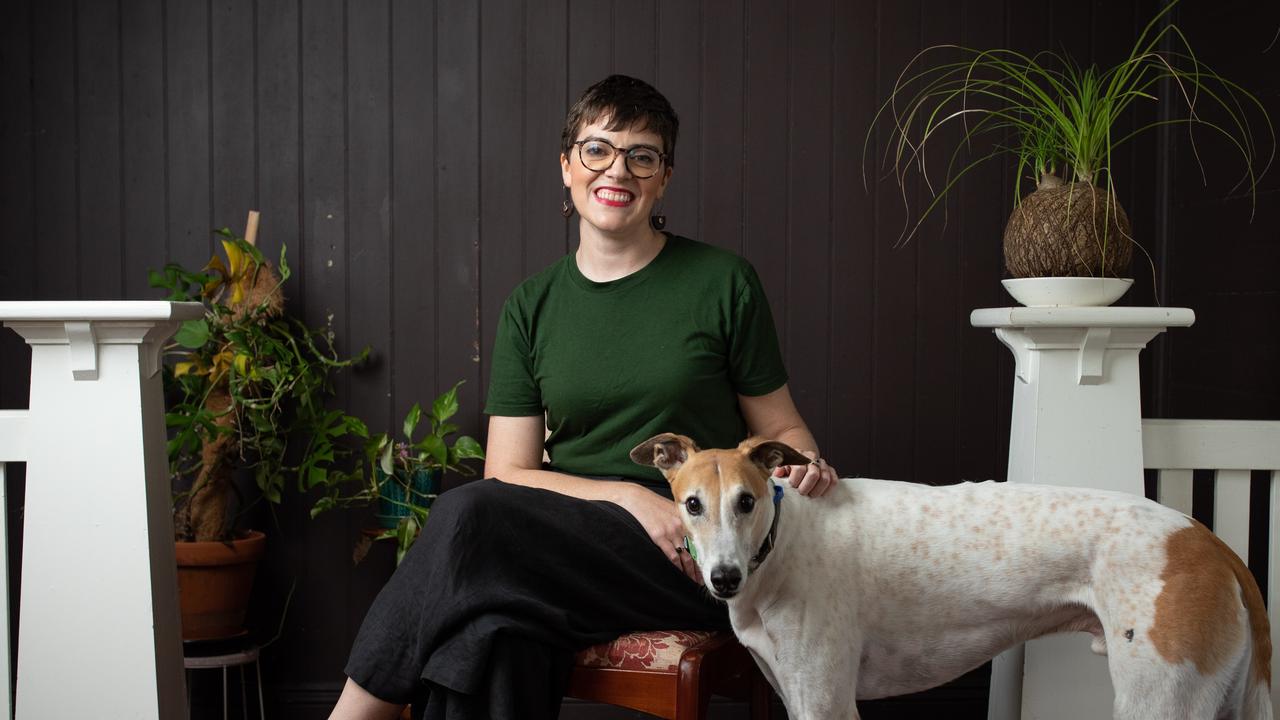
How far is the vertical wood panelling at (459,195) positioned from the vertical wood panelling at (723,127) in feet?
1.93

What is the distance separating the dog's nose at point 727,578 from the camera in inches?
58.9

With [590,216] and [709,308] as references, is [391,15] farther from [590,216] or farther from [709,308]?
[709,308]

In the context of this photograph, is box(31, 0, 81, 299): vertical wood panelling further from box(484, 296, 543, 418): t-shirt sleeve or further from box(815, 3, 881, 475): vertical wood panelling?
box(815, 3, 881, 475): vertical wood panelling

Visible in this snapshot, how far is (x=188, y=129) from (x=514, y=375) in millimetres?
1370

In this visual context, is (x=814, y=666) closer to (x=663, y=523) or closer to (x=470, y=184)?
(x=663, y=523)

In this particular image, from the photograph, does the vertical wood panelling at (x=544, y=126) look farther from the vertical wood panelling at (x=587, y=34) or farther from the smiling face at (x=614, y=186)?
the smiling face at (x=614, y=186)

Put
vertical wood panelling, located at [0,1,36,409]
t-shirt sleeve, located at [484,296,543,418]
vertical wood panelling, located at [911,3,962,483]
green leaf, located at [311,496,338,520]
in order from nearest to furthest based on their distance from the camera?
t-shirt sleeve, located at [484,296,543,418] → green leaf, located at [311,496,338,520] → vertical wood panelling, located at [0,1,36,409] → vertical wood panelling, located at [911,3,962,483]

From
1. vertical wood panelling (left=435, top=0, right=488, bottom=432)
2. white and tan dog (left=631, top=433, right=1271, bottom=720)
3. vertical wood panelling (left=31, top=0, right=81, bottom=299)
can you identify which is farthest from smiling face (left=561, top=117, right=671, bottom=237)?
vertical wood panelling (left=31, top=0, right=81, bottom=299)

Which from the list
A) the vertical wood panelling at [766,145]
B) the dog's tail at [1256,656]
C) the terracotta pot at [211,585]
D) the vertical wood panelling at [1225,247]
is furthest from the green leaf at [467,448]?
the vertical wood panelling at [1225,247]

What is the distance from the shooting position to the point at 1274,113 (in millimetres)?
2396

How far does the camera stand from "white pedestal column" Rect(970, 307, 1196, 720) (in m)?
1.92

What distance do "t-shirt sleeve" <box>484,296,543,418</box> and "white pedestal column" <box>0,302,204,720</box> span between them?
0.62m

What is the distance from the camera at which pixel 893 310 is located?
116 inches

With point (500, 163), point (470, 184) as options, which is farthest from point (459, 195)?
point (500, 163)
